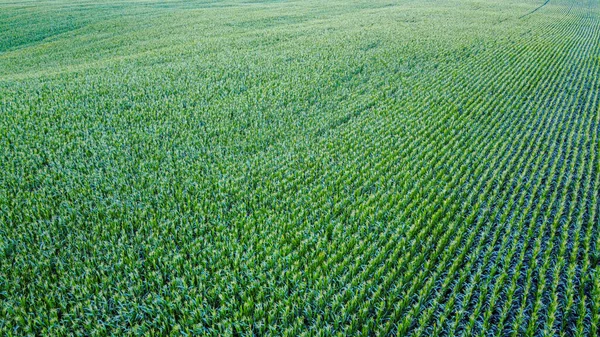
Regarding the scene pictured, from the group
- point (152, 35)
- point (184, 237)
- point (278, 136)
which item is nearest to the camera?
point (184, 237)

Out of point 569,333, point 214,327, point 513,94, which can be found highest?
point 513,94

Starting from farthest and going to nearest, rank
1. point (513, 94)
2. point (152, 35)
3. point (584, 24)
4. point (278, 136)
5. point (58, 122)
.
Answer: point (584, 24)
point (152, 35)
point (513, 94)
point (58, 122)
point (278, 136)

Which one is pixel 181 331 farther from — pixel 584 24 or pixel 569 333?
pixel 584 24

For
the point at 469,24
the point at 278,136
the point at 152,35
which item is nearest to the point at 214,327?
the point at 278,136

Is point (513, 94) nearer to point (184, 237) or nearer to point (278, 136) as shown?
point (278, 136)

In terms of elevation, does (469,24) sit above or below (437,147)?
above

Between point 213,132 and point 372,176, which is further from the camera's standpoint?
point 213,132
